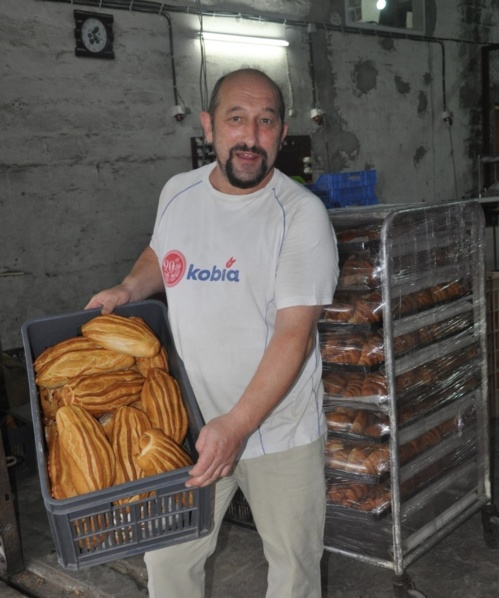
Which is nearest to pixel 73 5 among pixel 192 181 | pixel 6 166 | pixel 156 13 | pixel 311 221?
pixel 156 13

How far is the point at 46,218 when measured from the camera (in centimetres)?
545

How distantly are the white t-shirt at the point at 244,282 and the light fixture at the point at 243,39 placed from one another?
4.95 metres

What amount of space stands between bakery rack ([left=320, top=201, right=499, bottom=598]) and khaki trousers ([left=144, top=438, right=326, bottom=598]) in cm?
53

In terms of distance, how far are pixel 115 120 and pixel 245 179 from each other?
169 inches

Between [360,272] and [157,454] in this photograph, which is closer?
[157,454]

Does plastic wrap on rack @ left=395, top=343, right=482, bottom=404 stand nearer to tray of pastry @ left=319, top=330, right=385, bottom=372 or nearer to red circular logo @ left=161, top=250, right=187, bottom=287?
tray of pastry @ left=319, top=330, right=385, bottom=372

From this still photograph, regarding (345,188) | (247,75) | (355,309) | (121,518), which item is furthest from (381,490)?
(345,188)

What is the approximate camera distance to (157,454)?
1536 millimetres

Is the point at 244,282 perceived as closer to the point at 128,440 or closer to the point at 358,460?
the point at 128,440

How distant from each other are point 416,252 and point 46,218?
374 cm

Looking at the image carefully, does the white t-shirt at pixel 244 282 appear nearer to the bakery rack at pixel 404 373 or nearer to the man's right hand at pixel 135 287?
the man's right hand at pixel 135 287

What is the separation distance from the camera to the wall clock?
554cm

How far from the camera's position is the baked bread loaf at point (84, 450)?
4.87 feet

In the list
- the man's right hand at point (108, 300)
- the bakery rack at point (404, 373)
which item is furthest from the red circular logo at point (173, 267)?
the bakery rack at point (404, 373)
